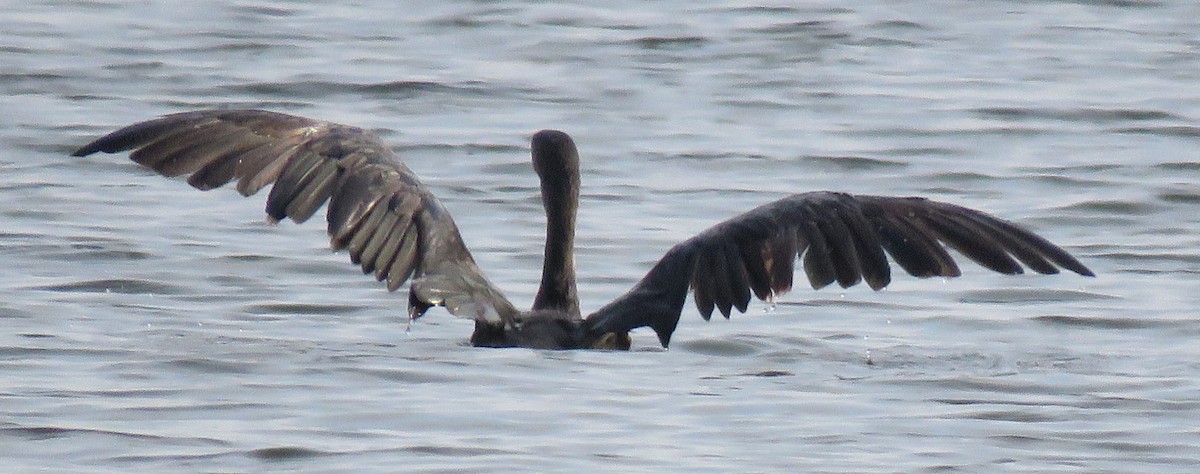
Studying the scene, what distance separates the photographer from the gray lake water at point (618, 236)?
7.80 m

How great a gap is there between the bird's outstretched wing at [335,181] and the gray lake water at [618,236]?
34cm

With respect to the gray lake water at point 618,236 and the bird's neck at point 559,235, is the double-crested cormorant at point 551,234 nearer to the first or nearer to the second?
the bird's neck at point 559,235

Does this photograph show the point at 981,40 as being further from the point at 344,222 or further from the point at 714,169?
the point at 344,222

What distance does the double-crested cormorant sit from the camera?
8406mm

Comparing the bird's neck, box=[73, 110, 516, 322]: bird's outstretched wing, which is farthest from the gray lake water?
box=[73, 110, 516, 322]: bird's outstretched wing

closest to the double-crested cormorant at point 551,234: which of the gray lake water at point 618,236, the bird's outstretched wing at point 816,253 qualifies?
the bird's outstretched wing at point 816,253

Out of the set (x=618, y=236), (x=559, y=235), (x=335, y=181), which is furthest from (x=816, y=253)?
(x=618, y=236)

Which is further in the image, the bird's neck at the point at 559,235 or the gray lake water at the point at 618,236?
the bird's neck at the point at 559,235

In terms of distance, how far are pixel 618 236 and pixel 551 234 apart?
2.70 m

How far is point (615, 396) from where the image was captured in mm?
8336

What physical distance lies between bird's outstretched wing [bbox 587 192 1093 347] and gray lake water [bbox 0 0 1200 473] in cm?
29

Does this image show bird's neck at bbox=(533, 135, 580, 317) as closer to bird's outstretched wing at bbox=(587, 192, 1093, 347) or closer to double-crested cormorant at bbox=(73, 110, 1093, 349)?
double-crested cormorant at bbox=(73, 110, 1093, 349)

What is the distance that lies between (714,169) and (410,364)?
4892mm

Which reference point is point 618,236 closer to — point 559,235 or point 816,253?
point 559,235
